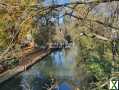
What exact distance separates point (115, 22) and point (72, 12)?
22.2 inches

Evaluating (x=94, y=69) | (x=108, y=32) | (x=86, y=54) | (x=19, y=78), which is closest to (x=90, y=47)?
(x=94, y=69)

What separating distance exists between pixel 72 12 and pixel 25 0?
424 millimetres

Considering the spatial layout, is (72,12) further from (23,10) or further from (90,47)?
(90,47)

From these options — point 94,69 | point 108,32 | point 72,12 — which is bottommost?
point 94,69

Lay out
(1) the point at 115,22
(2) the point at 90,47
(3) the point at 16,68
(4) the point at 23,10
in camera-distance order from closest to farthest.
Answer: (4) the point at 23,10
(1) the point at 115,22
(2) the point at 90,47
(3) the point at 16,68

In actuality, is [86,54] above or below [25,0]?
below

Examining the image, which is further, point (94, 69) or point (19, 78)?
point (19, 78)

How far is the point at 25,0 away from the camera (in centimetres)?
286

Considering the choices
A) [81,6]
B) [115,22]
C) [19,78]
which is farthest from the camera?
[19,78]

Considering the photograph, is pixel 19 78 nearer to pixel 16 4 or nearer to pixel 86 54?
pixel 86 54

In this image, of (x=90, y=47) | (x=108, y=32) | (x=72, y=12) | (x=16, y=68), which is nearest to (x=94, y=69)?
(x=90, y=47)

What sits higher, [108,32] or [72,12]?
[72,12]

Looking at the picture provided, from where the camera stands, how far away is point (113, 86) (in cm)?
288

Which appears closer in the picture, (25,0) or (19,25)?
(19,25)
